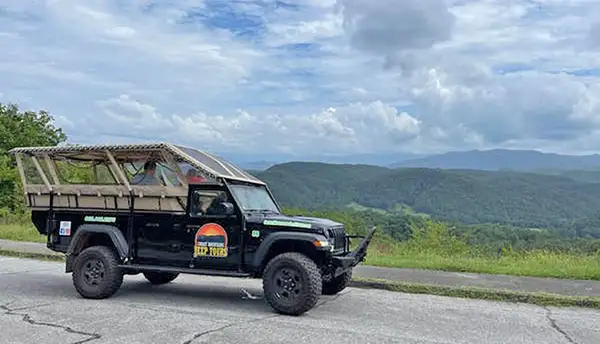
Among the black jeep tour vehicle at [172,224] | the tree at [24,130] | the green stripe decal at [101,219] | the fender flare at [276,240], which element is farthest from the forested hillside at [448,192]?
the fender flare at [276,240]

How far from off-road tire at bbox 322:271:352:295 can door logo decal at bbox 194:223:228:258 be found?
175 centimetres

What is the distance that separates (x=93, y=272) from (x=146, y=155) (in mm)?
1894

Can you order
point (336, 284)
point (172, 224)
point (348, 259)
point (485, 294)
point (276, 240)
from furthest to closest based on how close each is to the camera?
1. point (485, 294)
2. point (336, 284)
3. point (172, 224)
4. point (348, 259)
5. point (276, 240)

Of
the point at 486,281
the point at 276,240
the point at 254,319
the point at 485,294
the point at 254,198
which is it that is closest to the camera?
the point at 254,319

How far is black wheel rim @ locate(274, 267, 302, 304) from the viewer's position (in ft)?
27.5

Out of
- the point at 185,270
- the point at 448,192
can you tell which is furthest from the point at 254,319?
the point at 448,192

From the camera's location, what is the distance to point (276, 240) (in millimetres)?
8695

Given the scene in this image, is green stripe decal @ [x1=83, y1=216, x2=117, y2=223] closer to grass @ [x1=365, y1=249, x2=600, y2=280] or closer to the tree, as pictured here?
grass @ [x1=365, y1=249, x2=600, y2=280]

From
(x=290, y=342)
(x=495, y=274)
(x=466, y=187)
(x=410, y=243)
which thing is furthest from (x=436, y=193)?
(x=290, y=342)

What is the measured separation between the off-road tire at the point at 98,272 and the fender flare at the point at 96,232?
0.54 ft

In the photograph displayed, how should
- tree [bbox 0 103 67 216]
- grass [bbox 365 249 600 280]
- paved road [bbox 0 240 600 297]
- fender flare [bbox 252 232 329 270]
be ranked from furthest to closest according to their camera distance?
tree [bbox 0 103 67 216] < grass [bbox 365 249 600 280] < paved road [bbox 0 240 600 297] < fender flare [bbox 252 232 329 270]

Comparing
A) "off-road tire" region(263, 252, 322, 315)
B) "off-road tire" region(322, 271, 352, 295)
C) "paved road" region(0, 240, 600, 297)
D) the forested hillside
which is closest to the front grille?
"off-road tire" region(263, 252, 322, 315)

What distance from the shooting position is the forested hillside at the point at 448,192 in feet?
259

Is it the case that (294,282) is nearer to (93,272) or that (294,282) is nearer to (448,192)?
(93,272)
